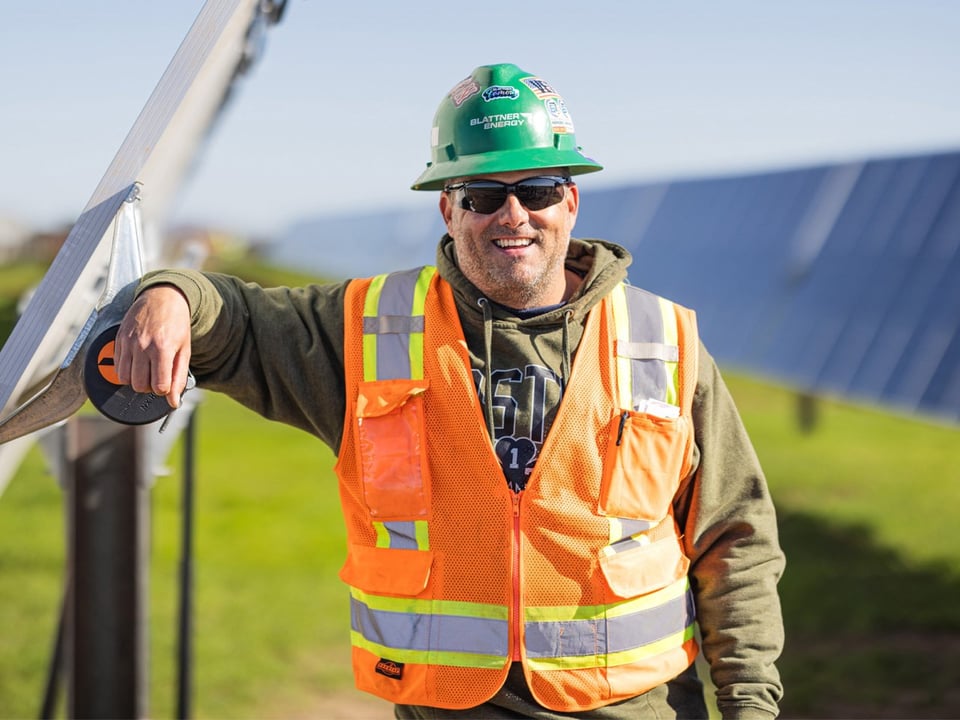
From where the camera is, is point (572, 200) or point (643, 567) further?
point (572, 200)

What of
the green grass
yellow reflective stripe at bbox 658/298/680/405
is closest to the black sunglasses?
yellow reflective stripe at bbox 658/298/680/405

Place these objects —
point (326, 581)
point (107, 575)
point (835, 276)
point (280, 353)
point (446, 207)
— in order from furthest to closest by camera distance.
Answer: point (835, 276), point (326, 581), point (107, 575), point (446, 207), point (280, 353)

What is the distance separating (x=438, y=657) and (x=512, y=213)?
1007 mm

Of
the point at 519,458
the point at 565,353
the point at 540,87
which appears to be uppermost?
the point at 540,87

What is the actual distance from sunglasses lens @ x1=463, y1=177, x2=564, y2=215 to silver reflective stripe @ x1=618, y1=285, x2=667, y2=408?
312mm

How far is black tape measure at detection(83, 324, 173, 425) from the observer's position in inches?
82.8

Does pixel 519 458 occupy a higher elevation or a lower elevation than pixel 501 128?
lower

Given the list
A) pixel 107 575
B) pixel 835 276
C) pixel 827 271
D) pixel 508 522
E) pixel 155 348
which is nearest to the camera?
pixel 155 348

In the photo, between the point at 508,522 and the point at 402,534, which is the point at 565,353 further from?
the point at 402,534

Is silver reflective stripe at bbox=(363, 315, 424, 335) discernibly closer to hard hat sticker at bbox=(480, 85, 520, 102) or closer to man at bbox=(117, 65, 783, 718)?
man at bbox=(117, 65, 783, 718)

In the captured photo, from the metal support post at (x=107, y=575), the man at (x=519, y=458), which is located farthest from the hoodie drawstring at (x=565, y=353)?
the metal support post at (x=107, y=575)

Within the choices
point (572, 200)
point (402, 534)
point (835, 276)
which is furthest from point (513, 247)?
point (835, 276)

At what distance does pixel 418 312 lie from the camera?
261 centimetres

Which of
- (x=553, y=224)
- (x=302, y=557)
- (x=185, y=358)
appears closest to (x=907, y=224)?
(x=302, y=557)
